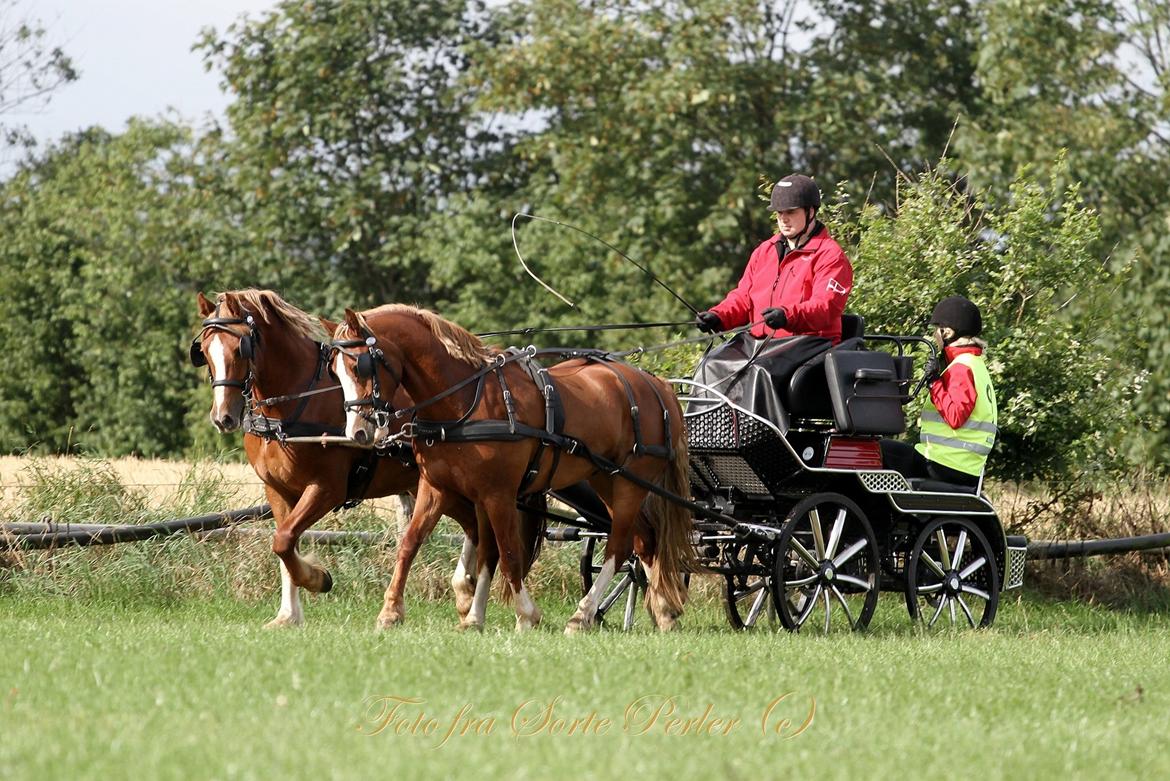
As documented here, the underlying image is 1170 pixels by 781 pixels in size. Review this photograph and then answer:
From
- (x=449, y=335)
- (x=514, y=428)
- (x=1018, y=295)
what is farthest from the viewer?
(x=1018, y=295)

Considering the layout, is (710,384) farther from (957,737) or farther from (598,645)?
(957,737)

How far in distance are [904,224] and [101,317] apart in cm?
2045

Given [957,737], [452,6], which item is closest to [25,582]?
[957,737]

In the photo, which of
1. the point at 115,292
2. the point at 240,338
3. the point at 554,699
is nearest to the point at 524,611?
the point at 240,338

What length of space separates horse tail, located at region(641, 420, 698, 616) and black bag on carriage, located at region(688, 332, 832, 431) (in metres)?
0.44

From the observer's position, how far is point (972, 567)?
10.1m

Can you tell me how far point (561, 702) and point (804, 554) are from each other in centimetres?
373

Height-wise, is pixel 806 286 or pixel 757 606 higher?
pixel 806 286

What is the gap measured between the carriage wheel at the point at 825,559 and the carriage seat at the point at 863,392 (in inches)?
19.4

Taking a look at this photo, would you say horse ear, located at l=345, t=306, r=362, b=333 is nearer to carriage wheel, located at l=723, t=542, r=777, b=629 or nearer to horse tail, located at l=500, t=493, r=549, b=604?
horse tail, located at l=500, t=493, r=549, b=604

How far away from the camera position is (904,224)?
11891mm

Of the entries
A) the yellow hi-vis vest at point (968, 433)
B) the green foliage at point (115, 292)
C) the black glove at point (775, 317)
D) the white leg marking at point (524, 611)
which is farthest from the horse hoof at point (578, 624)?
the green foliage at point (115, 292)

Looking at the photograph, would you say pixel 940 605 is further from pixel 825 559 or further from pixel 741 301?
pixel 741 301

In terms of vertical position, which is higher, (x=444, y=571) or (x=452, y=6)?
(x=452, y=6)
